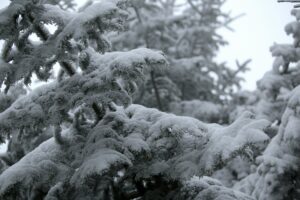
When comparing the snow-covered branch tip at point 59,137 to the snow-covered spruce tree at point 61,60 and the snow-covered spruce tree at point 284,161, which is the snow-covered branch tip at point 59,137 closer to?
the snow-covered spruce tree at point 61,60

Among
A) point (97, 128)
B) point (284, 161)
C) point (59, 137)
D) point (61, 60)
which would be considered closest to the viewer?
point (61, 60)

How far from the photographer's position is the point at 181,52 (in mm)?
13500

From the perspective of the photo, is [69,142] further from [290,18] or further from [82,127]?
[290,18]

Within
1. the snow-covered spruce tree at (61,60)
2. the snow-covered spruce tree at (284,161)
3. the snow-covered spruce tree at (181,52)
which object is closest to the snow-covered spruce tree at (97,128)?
the snow-covered spruce tree at (61,60)

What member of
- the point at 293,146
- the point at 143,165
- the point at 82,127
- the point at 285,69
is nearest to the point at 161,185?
the point at 143,165

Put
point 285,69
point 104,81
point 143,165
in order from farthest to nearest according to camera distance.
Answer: point 285,69
point 143,165
point 104,81

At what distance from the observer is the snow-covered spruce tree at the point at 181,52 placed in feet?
36.3

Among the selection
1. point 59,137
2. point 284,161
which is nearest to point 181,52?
point 284,161

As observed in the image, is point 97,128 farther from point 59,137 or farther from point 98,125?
point 59,137

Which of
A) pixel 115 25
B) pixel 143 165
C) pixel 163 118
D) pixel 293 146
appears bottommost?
pixel 293 146

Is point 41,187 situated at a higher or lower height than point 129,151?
lower

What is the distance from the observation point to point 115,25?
3865mm

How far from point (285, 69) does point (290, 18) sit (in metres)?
1.03

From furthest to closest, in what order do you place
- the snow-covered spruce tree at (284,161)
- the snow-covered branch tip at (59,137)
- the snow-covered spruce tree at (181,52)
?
the snow-covered spruce tree at (181,52) < the snow-covered spruce tree at (284,161) < the snow-covered branch tip at (59,137)
